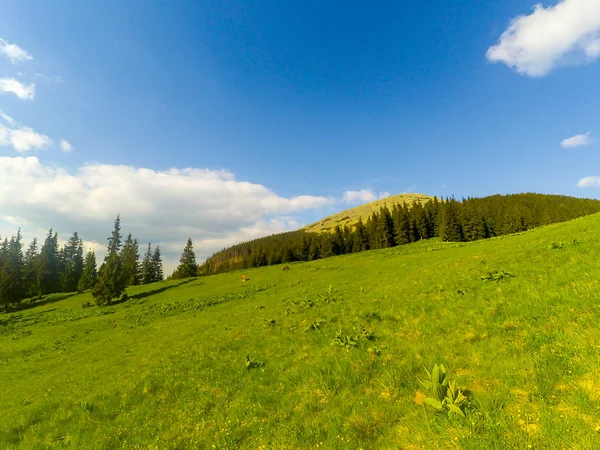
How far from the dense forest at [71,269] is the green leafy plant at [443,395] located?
211 ft

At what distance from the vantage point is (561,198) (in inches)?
6732

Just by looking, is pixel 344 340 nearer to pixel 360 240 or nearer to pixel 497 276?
pixel 497 276

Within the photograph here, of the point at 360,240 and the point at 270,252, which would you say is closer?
the point at 360,240

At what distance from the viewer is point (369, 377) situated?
8867 mm

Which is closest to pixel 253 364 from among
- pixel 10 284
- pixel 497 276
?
pixel 497 276

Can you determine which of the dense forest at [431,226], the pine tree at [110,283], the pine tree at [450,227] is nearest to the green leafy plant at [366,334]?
the pine tree at [110,283]

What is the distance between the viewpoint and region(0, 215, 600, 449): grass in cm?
589

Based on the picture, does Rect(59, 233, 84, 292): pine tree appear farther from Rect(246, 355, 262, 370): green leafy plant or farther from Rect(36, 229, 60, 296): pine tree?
Rect(246, 355, 262, 370): green leafy plant

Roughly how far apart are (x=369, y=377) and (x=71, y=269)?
12961 cm

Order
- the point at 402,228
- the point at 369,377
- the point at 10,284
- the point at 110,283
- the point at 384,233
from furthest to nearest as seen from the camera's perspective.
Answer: the point at 402,228 → the point at 384,233 → the point at 10,284 → the point at 110,283 → the point at 369,377

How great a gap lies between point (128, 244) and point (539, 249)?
12110 centimetres

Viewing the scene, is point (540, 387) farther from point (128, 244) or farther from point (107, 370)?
point (128, 244)

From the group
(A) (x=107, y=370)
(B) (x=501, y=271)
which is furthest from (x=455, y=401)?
(A) (x=107, y=370)

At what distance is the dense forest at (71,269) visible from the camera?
193 feet
